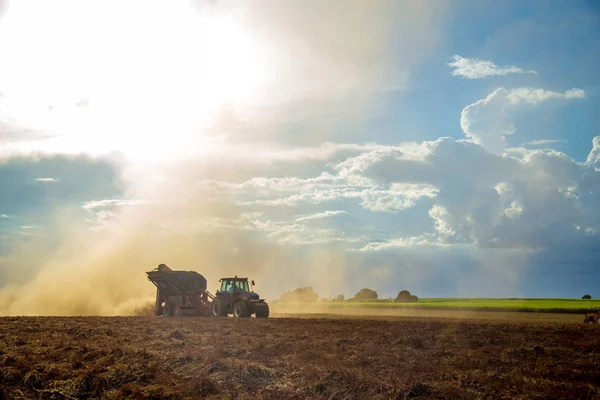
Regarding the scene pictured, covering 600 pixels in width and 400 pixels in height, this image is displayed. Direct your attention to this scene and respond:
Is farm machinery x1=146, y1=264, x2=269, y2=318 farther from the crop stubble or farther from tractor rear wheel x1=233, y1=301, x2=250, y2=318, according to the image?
the crop stubble

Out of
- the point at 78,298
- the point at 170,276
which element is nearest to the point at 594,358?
the point at 170,276

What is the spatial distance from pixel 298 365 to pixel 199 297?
30.2 meters

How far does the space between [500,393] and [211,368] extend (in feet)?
29.7

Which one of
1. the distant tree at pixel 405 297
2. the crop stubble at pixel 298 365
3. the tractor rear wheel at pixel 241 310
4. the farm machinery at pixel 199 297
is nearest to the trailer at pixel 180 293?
the farm machinery at pixel 199 297

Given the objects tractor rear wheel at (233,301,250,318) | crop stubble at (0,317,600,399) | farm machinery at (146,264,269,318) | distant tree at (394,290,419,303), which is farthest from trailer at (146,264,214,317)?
distant tree at (394,290,419,303)

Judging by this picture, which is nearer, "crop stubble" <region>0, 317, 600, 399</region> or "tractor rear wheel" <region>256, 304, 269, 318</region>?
"crop stubble" <region>0, 317, 600, 399</region>

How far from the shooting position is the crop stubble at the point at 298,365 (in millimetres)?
15039

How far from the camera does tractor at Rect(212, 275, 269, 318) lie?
4328 centimetres

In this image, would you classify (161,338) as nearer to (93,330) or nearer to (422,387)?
(93,330)

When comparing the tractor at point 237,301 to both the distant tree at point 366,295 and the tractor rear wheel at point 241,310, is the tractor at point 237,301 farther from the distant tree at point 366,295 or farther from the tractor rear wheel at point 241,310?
the distant tree at point 366,295

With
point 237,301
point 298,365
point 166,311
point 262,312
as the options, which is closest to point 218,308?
point 237,301

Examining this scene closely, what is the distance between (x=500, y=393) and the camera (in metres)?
14.2

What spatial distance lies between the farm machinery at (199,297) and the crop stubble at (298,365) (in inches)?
583

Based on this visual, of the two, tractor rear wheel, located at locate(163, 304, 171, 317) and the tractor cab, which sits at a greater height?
the tractor cab
